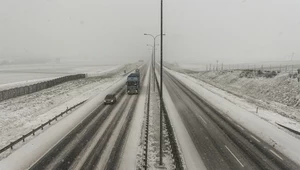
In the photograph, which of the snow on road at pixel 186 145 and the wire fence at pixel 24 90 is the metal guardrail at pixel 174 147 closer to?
the snow on road at pixel 186 145

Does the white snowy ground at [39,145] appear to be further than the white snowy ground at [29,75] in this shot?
No

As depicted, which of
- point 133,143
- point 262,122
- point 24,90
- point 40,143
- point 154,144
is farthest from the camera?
point 24,90

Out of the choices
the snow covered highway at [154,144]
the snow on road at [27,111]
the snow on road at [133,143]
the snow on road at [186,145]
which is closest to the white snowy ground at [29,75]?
the snow on road at [27,111]

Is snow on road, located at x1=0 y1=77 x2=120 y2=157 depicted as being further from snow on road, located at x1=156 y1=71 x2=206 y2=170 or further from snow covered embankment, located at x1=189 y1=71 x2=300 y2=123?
snow covered embankment, located at x1=189 y1=71 x2=300 y2=123

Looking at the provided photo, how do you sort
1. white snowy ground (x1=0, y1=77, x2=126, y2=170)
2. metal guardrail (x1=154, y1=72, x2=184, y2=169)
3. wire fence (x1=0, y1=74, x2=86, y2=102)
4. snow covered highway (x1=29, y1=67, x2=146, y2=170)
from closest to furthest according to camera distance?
1. metal guardrail (x1=154, y1=72, x2=184, y2=169)
2. snow covered highway (x1=29, y1=67, x2=146, y2=170)
3. white snowy ground (x1=0, y1=77, x2=126, y2=170)
4. wire fence (x1=0, y1=74, x2=86, y2=102)

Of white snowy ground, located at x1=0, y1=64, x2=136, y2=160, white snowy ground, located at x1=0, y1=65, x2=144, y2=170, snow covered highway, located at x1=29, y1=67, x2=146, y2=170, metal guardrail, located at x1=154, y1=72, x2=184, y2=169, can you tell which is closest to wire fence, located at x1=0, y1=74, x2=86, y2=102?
white snowy ground, located at x1=0, y1=64, x2=136, y2=160

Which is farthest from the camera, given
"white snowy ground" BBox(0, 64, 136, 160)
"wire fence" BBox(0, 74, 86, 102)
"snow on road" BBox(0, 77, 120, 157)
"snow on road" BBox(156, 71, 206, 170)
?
"wire fence" BBox(0, 74, 86, 102)

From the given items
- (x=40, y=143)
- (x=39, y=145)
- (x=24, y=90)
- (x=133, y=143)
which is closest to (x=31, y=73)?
(x=24, y=90)

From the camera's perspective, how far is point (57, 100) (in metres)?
41.0

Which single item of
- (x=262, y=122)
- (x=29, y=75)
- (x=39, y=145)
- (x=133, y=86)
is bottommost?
(x=39, y=145)

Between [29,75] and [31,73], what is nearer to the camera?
[29,75]

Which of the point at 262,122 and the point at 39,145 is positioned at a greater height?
the point at 262,122

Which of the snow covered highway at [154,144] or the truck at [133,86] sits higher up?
the truck at [133,86]

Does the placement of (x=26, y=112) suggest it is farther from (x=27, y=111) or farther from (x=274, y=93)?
(x=274, y=93)
